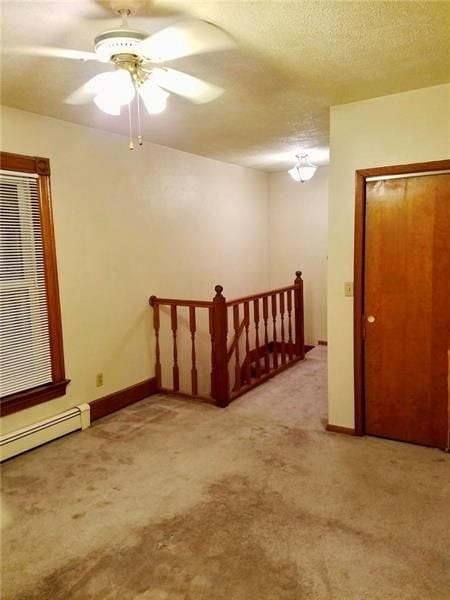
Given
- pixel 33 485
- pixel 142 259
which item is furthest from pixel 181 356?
pixel 33 485

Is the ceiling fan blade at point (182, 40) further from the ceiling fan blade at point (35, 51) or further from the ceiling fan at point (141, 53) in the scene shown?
the ceiling fan blade at point (35, 51)

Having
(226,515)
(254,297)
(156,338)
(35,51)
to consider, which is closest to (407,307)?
(254,297)

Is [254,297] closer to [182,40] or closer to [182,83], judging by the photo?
[182,83]

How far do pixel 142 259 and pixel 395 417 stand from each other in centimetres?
255

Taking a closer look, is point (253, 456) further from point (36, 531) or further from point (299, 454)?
point (36, 531)

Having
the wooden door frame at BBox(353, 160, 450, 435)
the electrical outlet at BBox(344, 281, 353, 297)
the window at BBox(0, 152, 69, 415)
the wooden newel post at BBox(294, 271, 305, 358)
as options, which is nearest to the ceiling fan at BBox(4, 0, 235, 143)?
the window at BBox(0, 152, 69, 415)

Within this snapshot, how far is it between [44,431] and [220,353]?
5.01 feet

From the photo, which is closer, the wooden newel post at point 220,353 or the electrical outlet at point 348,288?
the electrical outlet at point 348,288

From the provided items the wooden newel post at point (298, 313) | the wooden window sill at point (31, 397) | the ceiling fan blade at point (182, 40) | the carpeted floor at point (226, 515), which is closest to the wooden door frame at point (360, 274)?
the carpeted floor at point (226, 515)

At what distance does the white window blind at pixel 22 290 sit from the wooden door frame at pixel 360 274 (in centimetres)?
230

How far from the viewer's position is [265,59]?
223cm

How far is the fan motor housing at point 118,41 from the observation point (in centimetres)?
171

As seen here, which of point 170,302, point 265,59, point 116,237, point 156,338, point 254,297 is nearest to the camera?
point 265,59

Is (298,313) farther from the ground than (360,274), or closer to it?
closer to it
